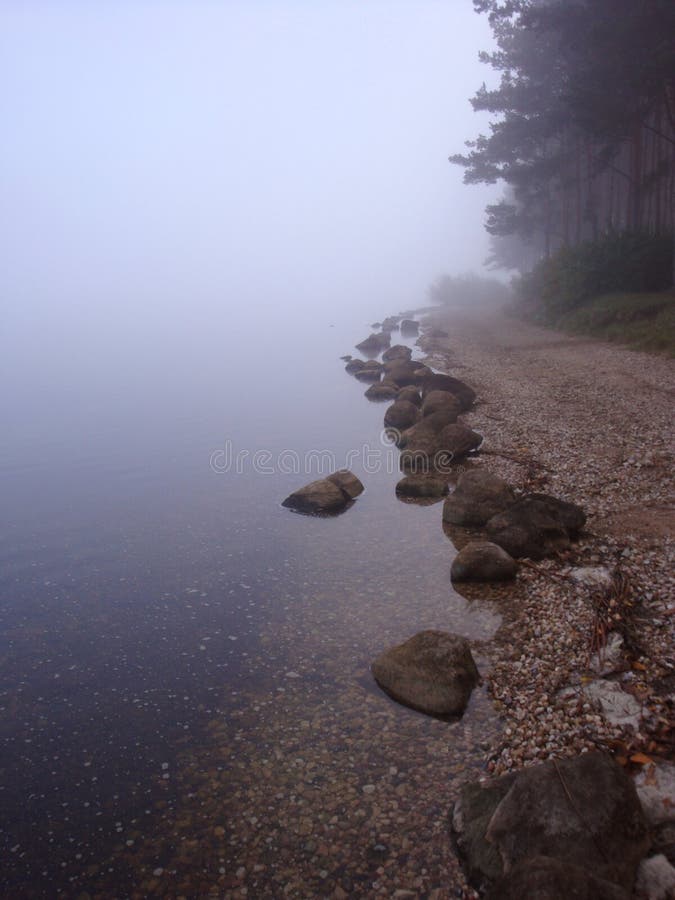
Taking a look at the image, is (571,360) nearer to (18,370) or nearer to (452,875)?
(452,875)

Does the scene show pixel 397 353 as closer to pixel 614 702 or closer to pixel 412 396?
pixel 412 396

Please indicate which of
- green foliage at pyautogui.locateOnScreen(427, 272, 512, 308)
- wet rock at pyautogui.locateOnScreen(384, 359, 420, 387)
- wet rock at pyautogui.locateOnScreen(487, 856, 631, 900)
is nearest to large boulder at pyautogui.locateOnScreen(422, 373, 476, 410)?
wet rock at pyautogui.locateOnScreen(384, 359, 420, 387)

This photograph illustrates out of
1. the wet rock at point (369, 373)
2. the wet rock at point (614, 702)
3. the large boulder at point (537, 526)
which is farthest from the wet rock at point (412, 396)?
the wet rock at point (614, 702)

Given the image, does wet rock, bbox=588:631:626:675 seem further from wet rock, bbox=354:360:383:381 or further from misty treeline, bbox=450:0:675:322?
wet rock, bbox=354:360:383:381

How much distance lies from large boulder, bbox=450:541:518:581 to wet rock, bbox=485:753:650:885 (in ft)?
14.8

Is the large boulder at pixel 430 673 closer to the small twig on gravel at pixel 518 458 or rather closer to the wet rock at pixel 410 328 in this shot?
the small twig on gravel at pixel 518 458

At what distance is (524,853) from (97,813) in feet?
13.3

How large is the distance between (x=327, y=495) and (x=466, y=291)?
237ft

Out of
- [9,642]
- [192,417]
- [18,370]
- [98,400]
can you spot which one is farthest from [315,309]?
[9,642]

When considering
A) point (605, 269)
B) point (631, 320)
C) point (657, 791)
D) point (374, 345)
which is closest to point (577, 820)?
point (657, 791)

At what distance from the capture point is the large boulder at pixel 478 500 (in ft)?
37.8

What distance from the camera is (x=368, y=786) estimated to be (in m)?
5.96

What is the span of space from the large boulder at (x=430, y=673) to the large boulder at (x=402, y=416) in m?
13.5

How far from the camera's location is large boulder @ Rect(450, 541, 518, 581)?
934cm
